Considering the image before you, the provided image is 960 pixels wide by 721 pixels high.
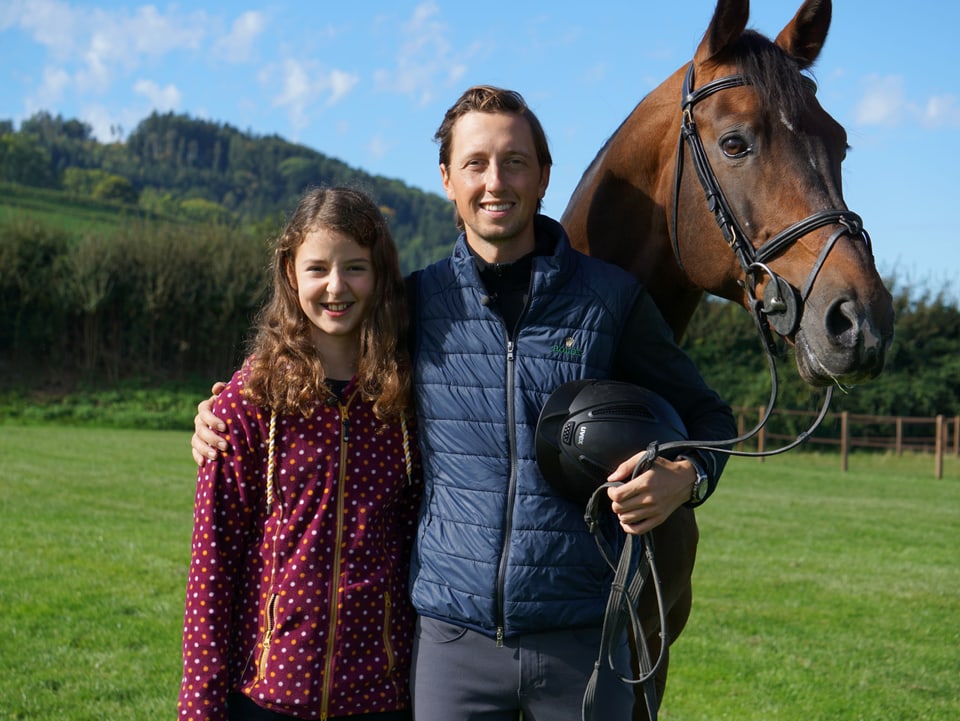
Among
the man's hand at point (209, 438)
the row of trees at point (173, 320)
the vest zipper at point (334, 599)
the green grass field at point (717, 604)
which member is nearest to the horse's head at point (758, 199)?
the vest zipper at point (334, 599)

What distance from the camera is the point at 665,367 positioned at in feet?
7.50

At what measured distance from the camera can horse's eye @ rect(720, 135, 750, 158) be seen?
6.95 ft

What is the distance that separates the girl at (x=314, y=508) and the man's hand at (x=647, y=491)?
61cm

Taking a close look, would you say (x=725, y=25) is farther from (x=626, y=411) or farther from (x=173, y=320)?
(x=173, y=320)

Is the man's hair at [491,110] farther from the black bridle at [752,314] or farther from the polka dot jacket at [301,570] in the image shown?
the polka dot jacket at [301,570]

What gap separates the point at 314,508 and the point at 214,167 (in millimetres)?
152376

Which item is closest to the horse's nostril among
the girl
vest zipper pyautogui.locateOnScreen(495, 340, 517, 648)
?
vest zipper pyautogui.locateOnScreen(495, 340, 517, 648)

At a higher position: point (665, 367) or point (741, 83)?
point (741, 83)

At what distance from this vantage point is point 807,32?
90.7 inches

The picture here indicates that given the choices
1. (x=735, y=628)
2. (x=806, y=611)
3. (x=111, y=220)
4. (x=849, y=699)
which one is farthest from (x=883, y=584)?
(x=111, y=220)

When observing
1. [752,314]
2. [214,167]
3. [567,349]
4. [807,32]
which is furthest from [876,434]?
[214,167]

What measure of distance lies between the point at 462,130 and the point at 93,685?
4204mm

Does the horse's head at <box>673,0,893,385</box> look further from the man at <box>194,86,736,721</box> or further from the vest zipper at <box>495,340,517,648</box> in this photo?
the vest zipper at <box>495,340,517,648</box>

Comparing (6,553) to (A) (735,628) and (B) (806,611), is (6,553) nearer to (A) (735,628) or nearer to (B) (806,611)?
(A) (735,628)
